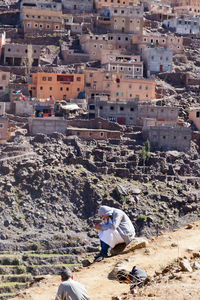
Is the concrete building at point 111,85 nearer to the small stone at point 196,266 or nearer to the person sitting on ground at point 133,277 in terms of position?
the person sitting on ground at point 133,277

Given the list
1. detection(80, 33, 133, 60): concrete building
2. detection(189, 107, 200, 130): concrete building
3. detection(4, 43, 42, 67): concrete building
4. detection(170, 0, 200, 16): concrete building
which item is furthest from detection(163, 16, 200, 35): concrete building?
detection(189, 107, 200, 130): concrete building

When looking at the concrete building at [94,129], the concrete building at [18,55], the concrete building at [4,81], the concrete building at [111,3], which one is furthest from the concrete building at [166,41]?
Answer: the concrete building at [94,129]

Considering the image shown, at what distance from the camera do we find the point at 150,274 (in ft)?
38.2

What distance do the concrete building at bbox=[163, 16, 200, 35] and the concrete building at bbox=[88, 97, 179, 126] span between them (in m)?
18.0

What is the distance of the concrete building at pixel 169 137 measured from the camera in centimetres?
4238

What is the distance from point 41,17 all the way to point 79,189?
24.9 m

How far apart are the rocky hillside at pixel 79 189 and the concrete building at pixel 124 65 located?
1041cm

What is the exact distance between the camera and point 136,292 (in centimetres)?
1038

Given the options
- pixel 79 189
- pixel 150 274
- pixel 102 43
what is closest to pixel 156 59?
pixel 102 43

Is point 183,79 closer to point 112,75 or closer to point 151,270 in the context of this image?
point 112,75

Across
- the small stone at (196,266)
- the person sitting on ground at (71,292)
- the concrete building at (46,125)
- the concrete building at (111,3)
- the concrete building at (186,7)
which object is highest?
the concrete building at (111,3)

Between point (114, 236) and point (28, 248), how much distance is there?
19.9m

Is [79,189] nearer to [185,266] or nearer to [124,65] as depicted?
[124,65]

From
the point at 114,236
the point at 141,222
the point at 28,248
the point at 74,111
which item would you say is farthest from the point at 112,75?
the point at 114,236
